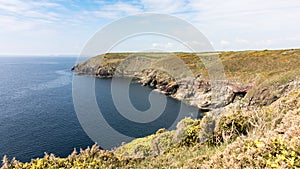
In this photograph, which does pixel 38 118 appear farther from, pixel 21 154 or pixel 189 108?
pixel 189 108

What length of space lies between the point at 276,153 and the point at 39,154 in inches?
1309

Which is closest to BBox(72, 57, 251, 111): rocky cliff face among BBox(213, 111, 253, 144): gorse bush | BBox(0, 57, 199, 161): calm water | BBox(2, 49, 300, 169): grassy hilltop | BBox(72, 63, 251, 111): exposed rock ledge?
BBox(72, 63, 251, 111): exposed rock ledge

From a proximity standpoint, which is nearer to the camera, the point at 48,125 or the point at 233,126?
the point at 233,126

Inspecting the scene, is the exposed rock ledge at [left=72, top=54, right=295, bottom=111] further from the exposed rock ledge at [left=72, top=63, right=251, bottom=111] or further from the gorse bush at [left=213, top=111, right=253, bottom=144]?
the gorse bush at [left=213, top=111, right=253, bottom=144]

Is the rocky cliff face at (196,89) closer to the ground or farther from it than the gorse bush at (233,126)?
closer to the ground

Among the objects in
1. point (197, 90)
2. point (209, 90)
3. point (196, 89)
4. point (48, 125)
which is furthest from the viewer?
point (196, 89)

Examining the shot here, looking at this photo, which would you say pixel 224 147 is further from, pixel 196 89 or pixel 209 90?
pixel 196 89

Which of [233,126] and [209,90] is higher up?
[233,126]

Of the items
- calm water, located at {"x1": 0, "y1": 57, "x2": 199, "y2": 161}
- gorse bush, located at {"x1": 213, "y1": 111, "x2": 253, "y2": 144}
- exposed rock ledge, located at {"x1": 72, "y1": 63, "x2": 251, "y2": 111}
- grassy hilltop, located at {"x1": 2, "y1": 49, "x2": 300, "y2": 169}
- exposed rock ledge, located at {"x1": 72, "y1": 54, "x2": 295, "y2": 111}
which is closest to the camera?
grassy hilltop, located at {"x1": 2, "y1": 49, "x2": 300, "y2": 169}

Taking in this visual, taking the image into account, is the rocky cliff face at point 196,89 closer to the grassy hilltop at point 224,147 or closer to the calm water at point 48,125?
the calm water at point 48,125

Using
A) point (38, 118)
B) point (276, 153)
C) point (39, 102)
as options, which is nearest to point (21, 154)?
point (38, 118)

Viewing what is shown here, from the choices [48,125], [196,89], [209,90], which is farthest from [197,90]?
[48,125]

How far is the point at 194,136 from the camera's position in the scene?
11391 mm

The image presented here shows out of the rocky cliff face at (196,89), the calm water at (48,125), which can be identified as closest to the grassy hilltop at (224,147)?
the calm water at (48,125)
